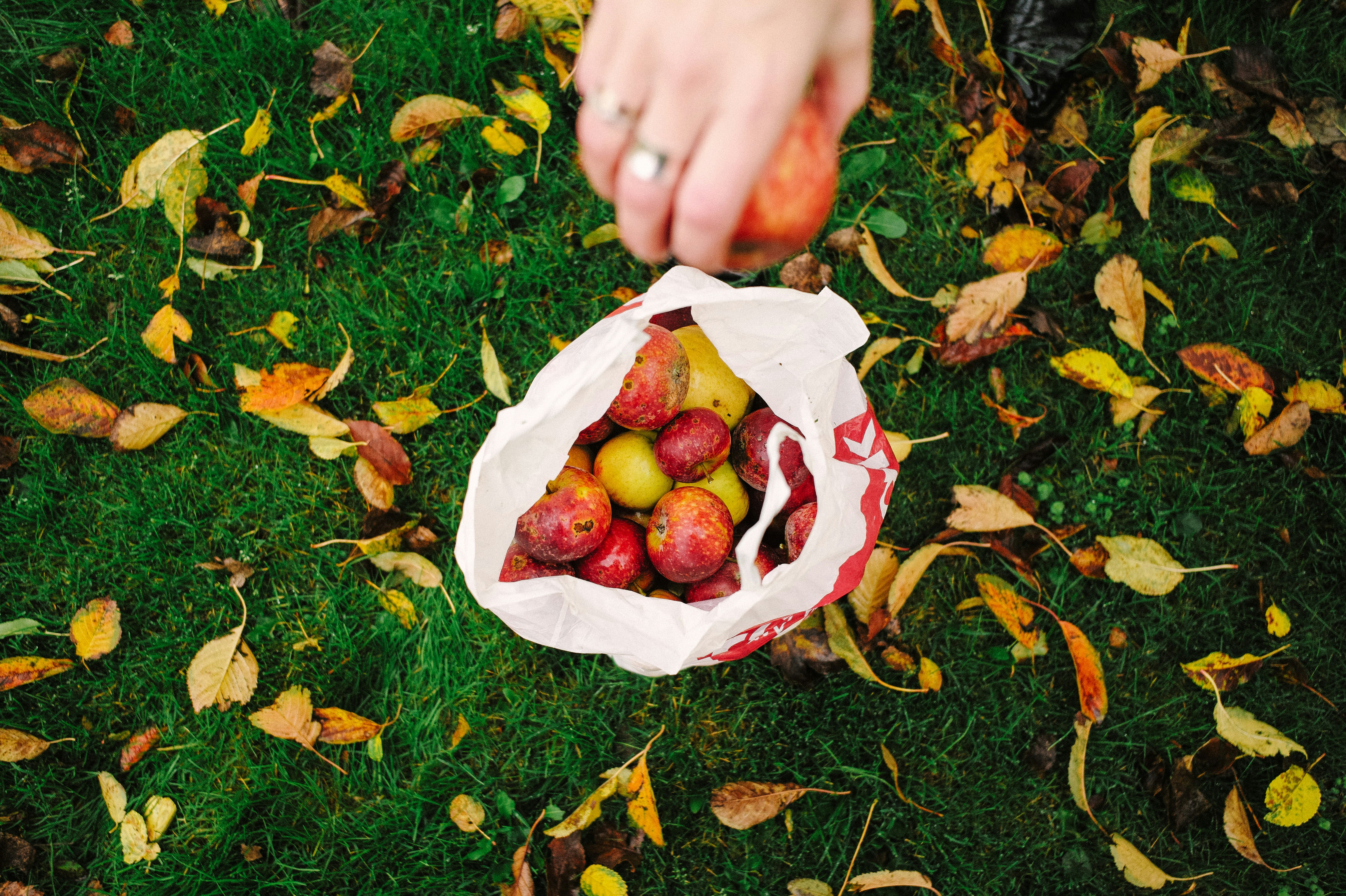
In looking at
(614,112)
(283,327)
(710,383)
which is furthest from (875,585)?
(283,327)

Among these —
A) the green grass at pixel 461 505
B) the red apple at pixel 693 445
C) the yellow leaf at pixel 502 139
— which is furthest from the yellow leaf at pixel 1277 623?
the yellow leaf at pixel 502 139

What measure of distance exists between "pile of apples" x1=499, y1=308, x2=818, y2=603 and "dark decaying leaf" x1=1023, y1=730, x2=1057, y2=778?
106 cm

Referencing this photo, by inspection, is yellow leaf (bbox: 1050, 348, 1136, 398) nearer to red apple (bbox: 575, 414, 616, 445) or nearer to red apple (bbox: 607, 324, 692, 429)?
red apple (bbox: 607, 324, 692, 429)

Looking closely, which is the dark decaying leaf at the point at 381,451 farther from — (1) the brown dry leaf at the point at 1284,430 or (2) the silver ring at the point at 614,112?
(1) the brown dry leaf at the point at 1284,430

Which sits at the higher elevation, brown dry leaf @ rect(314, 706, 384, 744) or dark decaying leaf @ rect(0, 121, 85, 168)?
dark decaying leaf @ rect(0, 121, 85, 168)

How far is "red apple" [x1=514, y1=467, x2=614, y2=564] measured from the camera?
1453mm

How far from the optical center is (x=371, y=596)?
2.07 m

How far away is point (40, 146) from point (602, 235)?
1.79 m

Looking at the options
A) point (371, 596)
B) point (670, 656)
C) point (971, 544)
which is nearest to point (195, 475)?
point (371, 596)

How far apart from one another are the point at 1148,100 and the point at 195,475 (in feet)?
10.8

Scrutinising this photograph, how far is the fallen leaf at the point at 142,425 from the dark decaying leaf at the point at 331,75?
3.58 ft

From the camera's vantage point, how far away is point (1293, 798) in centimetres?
200

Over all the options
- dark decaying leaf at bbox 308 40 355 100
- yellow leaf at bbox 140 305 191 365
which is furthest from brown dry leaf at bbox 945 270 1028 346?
yellow leaf at bbox 140 305 191 365

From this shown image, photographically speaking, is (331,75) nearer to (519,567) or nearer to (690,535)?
(519,567)
